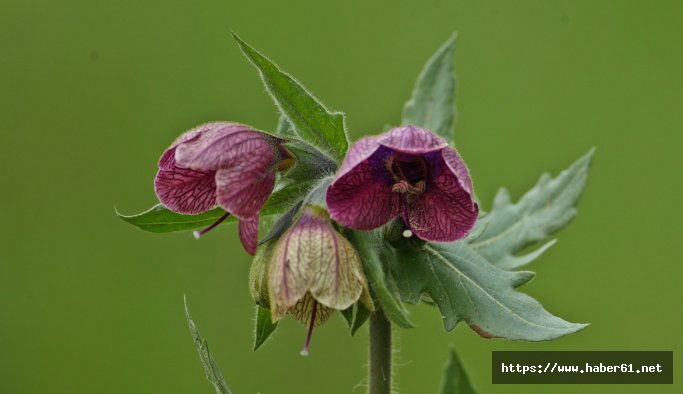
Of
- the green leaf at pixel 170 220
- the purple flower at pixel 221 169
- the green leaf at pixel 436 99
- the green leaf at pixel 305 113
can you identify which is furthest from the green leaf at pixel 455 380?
the green leaf at pixel 436 99

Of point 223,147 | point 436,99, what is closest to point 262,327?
point 223,147

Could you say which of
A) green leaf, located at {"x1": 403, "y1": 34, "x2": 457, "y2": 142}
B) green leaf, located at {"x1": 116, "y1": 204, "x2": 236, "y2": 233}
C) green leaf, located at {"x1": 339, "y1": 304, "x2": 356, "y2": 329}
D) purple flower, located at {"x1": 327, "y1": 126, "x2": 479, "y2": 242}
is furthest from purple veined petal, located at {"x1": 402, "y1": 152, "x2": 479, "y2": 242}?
green leaf, located at {"x1": 403, "y1": 34, "x2": 457, "y2": 142}

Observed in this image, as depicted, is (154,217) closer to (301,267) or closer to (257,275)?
(257,275)

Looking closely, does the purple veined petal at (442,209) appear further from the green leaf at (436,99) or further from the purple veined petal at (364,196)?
the green leaf at (436,99)

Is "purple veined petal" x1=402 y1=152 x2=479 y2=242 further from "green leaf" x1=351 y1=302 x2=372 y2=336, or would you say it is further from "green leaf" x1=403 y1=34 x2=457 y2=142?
"green leaf" x1=403 y1=34 x2=457 y2=142

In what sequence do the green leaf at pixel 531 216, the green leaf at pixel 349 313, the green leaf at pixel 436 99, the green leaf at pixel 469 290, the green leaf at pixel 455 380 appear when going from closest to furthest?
1. the green leaf at pixel 455 380
2. the green leaf at pixel 349 313
3. the green leaf at pixel 469 290
4. the green leaf at pixel 531 216
5. the green leaf at pixel 436 99

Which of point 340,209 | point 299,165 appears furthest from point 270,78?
point 340,209
